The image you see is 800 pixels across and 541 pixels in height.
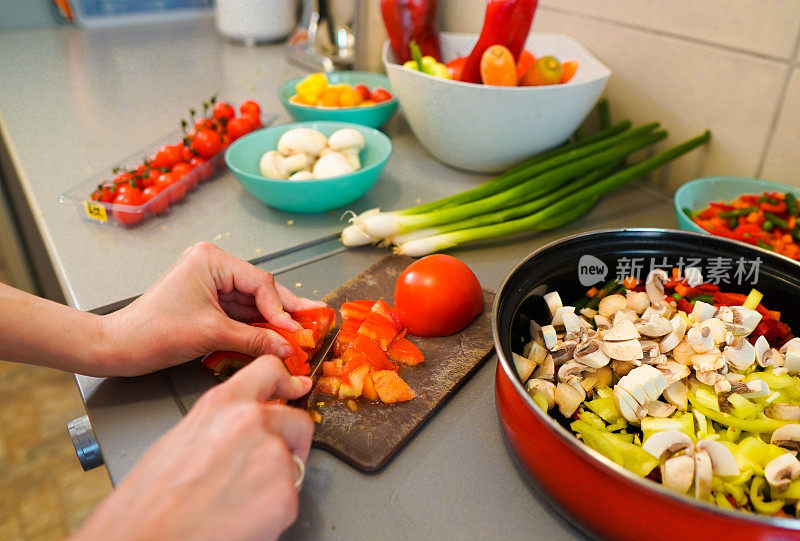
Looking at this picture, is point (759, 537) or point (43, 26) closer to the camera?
point (759, 537)

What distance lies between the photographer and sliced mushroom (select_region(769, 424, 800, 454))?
553mm

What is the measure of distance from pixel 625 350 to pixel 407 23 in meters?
1.00

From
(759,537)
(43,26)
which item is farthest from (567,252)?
(43,26)

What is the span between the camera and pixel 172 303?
668mm

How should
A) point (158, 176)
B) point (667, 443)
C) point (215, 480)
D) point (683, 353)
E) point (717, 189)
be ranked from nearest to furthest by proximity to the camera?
point (215, 480) < point (667, 443) < point (683, 353) < point (717, 189) < point (158, 176)

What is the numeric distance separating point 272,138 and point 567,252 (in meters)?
0.73

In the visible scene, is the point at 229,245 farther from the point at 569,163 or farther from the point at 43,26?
the point at 43,26

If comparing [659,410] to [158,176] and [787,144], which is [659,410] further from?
[158,176]

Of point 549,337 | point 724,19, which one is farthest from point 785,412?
point 724,19

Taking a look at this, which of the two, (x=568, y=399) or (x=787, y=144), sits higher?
(x=787, y=144)

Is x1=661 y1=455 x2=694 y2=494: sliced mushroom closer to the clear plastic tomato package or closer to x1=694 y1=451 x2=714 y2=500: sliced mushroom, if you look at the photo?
x1=694 y1=451 x2=714 y2=500: sliced mushroom

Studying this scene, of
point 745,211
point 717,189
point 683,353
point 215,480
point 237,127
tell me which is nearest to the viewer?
point 215,480

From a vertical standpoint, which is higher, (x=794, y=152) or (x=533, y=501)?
(x=794, y=152)

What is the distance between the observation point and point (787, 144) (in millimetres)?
997
